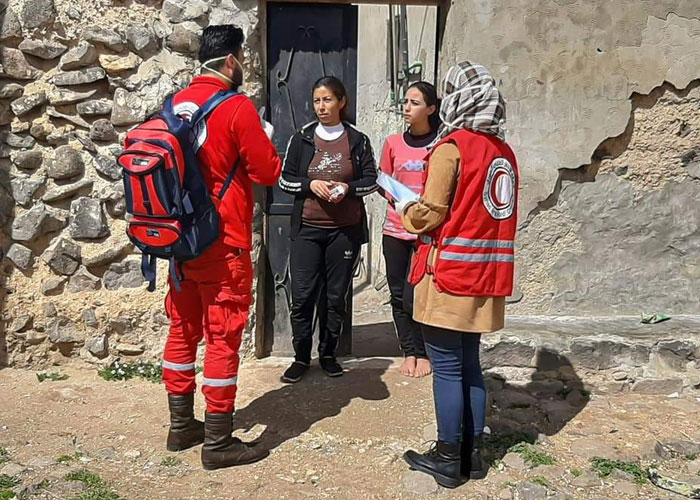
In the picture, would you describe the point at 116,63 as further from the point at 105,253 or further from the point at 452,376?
the point at 452,376

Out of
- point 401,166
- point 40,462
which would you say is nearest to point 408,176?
point 401,166

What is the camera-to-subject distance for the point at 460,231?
9.66ft

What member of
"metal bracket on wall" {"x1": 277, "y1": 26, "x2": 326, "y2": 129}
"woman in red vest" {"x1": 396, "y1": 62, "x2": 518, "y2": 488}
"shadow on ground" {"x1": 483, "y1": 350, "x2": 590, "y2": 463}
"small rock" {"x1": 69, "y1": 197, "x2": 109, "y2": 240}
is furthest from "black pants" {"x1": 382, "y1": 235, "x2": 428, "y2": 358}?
"small rock" {"x1": 69, "y1": 197, "x2": 109, "y2": 240}

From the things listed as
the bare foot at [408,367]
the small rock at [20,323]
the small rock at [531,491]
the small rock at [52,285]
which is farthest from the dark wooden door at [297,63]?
the small rock at [531,491]

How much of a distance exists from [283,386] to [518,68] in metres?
2.18

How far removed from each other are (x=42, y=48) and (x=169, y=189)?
176 centimetres

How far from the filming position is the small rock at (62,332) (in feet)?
14.1

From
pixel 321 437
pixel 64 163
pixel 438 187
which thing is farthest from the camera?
pixel 64 163

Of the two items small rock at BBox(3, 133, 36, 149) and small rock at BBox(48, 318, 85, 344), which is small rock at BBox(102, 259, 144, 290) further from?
small rock at BBox(3, 133, 36, 149)

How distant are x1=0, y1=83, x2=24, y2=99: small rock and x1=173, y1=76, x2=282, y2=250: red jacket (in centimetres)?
148

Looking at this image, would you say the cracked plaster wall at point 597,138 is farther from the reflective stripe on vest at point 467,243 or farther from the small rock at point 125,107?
the small rock at point 125,107

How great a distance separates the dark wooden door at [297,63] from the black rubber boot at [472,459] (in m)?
1.40

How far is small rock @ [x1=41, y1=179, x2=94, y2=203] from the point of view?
167 inches

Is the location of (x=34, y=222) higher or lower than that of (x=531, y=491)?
higher
